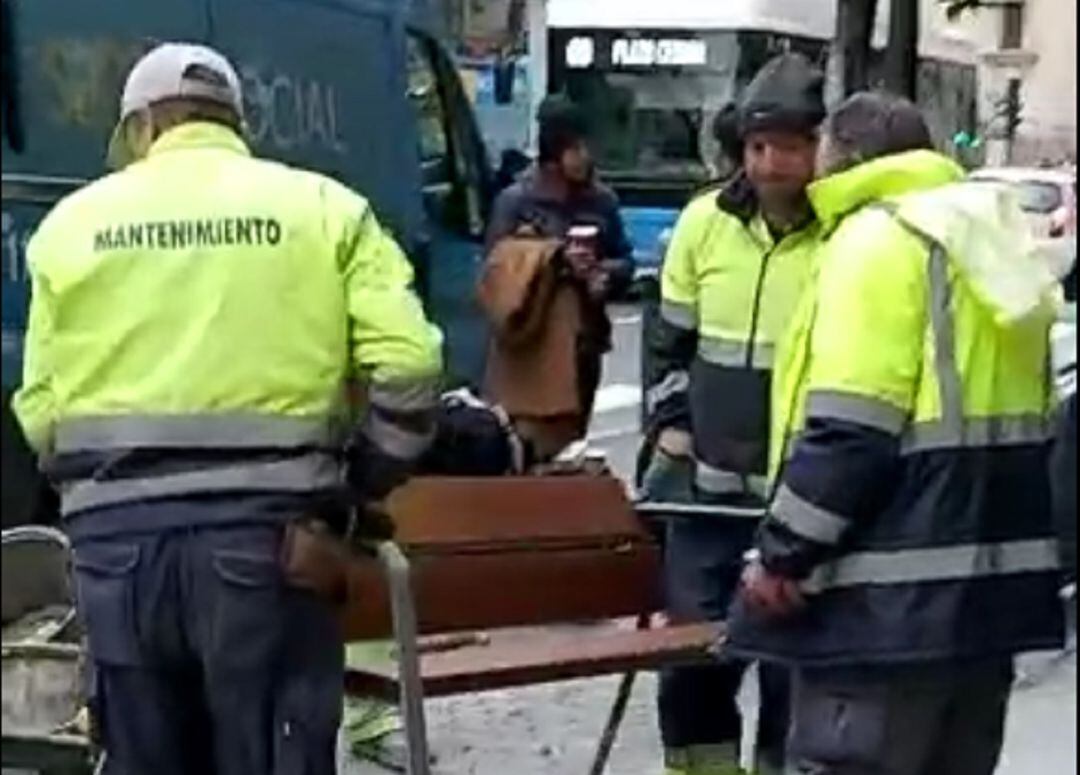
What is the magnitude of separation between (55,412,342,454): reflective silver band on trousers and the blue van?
150 inches

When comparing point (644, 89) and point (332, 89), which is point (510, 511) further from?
point (644, 89)

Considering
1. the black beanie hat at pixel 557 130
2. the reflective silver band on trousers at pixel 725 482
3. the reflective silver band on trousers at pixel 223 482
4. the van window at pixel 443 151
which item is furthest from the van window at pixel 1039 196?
the van window at pixel 443 151

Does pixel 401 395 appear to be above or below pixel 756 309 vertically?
above

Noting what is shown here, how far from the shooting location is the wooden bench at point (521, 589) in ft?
23.5

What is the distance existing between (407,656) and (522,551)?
1.21 metres

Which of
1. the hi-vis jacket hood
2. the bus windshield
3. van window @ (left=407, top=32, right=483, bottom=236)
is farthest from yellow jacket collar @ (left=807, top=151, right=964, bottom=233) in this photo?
the bus windshield

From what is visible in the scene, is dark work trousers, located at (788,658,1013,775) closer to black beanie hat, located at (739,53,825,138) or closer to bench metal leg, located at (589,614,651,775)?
black beanie hat, located at (739,53,825,138)

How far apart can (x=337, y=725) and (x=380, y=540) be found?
1.22 ft

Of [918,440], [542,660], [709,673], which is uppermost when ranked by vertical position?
[918,440]

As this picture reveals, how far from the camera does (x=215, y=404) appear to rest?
6.03 metres

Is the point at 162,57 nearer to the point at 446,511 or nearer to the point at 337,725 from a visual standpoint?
the point at 337,725

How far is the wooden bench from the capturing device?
23.5ft

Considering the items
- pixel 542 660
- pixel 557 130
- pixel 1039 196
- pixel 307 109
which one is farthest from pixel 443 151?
pixel 542 660

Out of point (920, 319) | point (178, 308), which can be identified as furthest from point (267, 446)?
point (920, 319)
